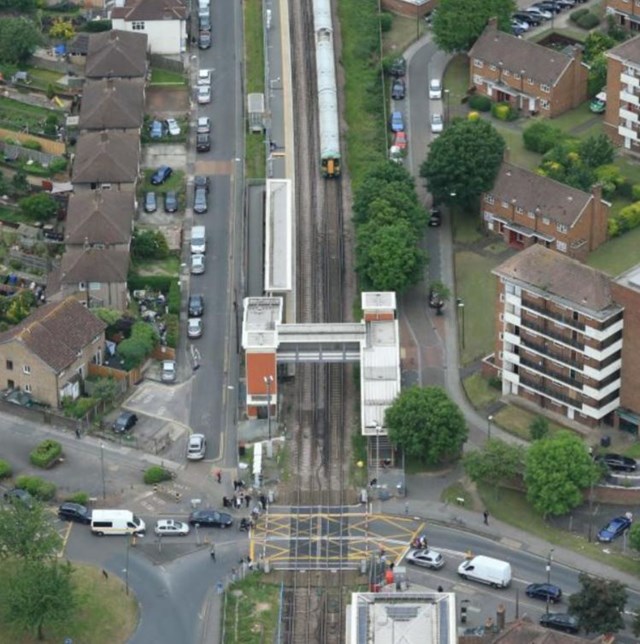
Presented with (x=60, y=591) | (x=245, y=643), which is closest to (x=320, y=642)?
(x=245, y=643)

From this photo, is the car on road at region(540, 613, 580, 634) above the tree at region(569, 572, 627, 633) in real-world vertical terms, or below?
below

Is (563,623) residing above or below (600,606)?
below

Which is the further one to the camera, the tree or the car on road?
the car on road

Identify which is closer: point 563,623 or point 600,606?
point 600,606
